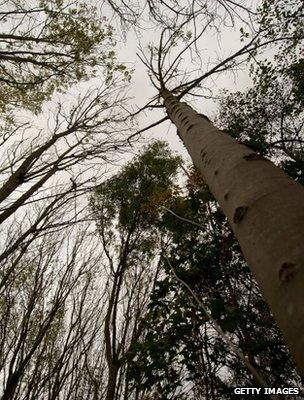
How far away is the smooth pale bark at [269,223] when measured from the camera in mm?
468

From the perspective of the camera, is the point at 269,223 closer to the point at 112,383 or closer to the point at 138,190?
the point at 112,383

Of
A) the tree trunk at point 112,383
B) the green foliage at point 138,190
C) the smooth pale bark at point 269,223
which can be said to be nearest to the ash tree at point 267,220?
the smooth pale bark at point 269,223

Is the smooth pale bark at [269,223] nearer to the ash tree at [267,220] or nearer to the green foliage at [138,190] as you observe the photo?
the ash tree at [267,220]

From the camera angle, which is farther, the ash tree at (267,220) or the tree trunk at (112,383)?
the tree trunk at (112,383)

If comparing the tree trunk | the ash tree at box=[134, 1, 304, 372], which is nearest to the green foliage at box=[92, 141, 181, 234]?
the tree trunk

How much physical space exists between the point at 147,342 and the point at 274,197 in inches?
114

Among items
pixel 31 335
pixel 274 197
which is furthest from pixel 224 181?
pixel 31 335

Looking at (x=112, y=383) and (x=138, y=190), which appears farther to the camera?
(x=138, y=190)

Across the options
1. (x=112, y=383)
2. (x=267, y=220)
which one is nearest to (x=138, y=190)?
(x=112, y=383)

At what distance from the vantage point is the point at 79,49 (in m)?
4.12

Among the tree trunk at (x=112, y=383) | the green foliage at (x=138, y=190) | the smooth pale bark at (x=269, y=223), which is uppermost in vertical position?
the green foliage at (x=138, y=190)

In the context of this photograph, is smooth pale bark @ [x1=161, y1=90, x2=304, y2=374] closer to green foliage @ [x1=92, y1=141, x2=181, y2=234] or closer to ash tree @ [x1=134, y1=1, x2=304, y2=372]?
ash tree @ [x1=134, y1=1, x2=304, y2=372]

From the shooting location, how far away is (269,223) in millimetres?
569

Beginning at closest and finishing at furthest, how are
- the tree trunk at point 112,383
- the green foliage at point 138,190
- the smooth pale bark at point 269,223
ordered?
the smooth pale bark at point 269,223 → the tree trunk at point 112,383 → the green foliage at point 138,190
